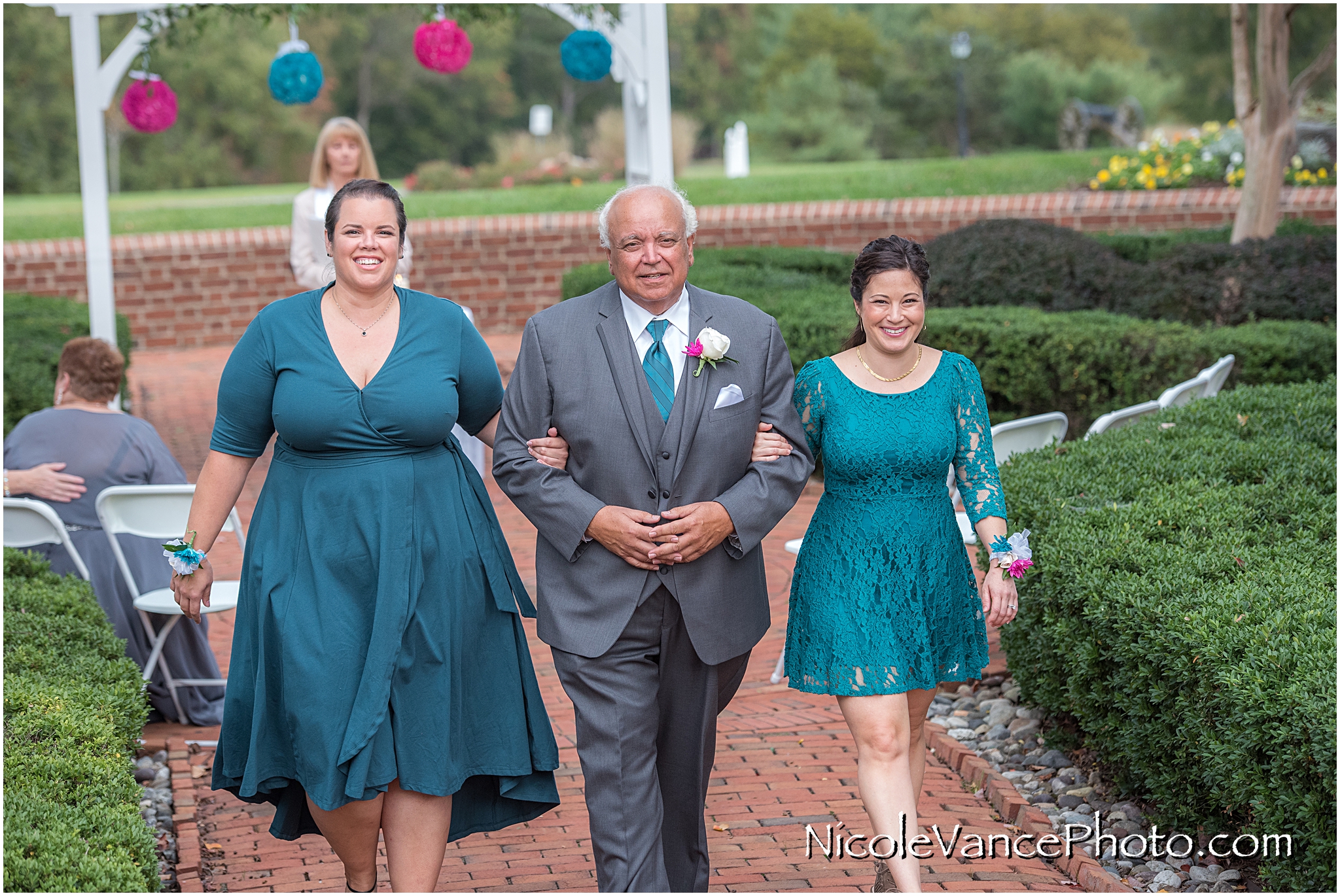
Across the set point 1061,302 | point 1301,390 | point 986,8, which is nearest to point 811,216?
point 1061,302

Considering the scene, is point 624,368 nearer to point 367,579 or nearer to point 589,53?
point 367,579

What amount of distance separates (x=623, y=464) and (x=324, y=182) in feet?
14.2

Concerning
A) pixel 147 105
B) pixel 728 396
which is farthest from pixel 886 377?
pixel 147 105

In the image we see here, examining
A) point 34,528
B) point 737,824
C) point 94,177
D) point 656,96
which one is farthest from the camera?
point 656,96

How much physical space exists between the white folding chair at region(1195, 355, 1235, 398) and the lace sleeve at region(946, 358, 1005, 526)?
299cm

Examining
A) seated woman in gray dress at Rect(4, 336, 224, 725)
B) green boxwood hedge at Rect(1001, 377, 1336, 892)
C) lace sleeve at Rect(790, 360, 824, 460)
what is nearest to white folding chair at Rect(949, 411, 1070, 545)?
green boxwood hedge at Rect(1001, 377, 1336, 892)

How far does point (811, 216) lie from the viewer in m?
15.0

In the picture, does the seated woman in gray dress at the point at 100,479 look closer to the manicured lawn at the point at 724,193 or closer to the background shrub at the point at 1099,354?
the background shrub at the point at 1099,354

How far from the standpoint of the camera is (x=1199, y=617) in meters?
3.25

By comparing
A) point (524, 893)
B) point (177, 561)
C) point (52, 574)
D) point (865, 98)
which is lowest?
point (524, 893)

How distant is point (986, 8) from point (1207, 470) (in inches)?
1357

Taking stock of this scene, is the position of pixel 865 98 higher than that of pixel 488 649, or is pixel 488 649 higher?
pixel 865 98

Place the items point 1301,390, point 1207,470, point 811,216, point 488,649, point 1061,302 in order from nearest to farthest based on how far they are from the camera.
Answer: point 488,649 → point 1207,470 → point 1301,390 → point 1061,302 → point 811,216

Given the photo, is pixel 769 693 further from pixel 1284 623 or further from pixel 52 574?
pixel 52 574
